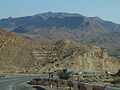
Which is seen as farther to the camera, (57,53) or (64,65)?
(57,53)

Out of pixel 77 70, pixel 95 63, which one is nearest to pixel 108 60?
pixel 95 63

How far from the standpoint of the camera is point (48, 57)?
115812 millimetres

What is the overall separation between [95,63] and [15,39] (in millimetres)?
26574

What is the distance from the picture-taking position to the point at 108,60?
11500 cm

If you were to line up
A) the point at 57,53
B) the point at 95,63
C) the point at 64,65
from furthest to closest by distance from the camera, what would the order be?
the point at 57,53
the point at 95,63
the point at 64,65

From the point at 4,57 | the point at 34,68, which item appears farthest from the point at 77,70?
the point at 4,57

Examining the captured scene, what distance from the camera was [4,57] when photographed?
10988 cm

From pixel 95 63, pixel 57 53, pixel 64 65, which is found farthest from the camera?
pixel 57 53

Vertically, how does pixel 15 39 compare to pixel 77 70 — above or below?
above

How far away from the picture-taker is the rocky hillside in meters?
104

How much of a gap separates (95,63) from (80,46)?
11.9 meters

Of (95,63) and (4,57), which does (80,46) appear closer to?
(95,63)

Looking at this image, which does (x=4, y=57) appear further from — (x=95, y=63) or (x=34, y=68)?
(x=95, y=63)

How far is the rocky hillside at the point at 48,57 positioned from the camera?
104 meters
